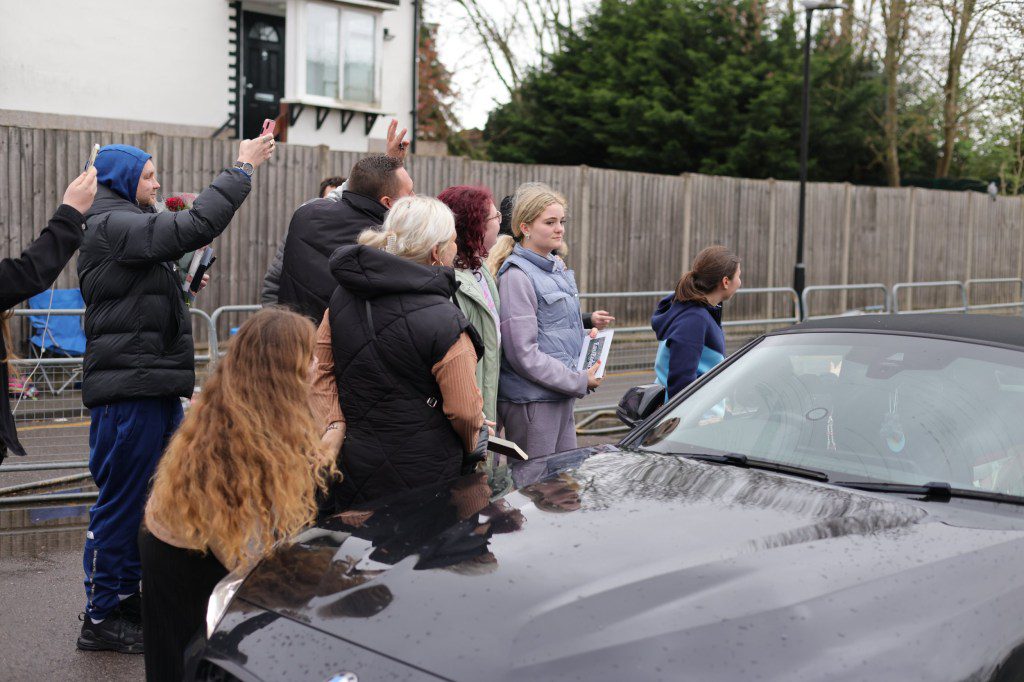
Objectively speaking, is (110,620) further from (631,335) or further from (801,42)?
(801,42)

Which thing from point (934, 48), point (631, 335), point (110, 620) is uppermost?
point (934, 48)

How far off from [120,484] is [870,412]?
3016 mm

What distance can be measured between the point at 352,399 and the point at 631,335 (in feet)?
23.9

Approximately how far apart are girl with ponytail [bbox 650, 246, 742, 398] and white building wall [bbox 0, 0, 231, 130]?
17135 millimetres

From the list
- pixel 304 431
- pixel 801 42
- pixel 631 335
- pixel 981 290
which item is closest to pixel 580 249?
pixel 631 335

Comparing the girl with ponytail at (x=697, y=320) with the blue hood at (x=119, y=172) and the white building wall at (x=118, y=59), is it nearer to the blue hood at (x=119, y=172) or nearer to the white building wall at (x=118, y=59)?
the blue hood at (x=119, y=172)

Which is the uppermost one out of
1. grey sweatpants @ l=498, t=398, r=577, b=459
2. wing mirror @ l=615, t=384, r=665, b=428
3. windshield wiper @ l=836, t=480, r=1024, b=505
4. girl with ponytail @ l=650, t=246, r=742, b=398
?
girl with ponytail @ l=650, t=246, r=742, b=398

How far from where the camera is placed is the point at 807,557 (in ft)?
9.06

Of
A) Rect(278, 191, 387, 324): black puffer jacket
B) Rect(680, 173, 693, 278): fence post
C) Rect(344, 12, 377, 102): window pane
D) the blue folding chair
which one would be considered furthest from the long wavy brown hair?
Rect(344, 12, 377, 102): window pane

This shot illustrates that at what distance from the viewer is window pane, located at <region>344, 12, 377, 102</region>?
23406 millimetres

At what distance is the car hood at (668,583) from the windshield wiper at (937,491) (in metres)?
0.07

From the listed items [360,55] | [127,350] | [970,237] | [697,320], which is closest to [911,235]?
[970,237]

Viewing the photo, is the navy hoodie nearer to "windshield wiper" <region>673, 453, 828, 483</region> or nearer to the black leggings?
"windshield wiper" <region>673, 453, 828, 483</region>

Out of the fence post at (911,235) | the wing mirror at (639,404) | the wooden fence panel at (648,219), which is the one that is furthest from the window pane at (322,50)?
the wing mirror at (639,404)
